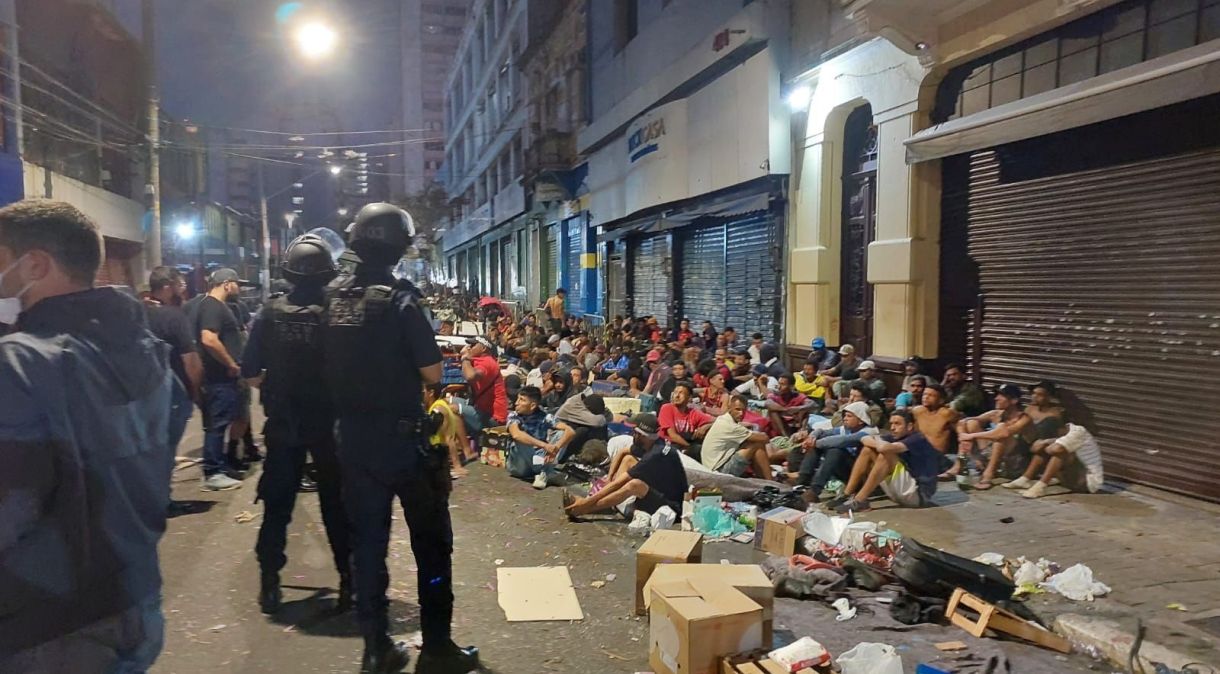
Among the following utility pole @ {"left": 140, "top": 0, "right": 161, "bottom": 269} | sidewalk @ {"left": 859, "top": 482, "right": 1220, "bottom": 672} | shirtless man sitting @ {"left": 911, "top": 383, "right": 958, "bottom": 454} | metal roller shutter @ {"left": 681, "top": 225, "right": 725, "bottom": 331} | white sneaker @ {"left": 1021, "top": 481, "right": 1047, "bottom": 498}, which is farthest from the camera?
utility pole @ {"left": 140, "top": 0, "right": 161, "bottom": 269}

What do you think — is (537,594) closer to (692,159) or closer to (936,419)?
(936,419)

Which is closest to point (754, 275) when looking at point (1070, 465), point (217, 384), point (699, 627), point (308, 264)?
point (1070, 465)

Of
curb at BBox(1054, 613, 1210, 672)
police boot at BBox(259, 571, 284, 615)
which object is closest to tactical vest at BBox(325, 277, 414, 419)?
police boot at BBox(259, 571, 284, 615)

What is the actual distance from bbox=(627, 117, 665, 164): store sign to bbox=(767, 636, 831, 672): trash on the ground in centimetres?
1422

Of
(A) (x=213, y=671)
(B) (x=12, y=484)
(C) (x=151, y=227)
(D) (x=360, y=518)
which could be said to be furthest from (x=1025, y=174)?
(C) (x=151, y=227)

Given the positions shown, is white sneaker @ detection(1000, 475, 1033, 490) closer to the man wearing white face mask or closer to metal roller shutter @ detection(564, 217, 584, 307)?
the man wearing white face mask

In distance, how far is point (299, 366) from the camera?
4.41 metres

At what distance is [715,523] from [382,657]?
3204mm

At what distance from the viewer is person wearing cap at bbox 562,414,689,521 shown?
6480 mm

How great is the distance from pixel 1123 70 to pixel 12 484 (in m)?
8.09

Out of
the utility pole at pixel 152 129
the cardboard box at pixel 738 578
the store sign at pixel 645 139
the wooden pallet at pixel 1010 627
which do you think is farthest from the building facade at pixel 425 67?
the wooden pallet at pixel 1010 627

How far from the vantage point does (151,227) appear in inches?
662

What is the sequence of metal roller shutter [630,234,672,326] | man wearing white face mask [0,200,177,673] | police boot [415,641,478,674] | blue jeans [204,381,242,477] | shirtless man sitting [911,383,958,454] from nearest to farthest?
man wearing white face mask [0,200,177,673] → police boot [415,641,478,674] → blue jeans [204,381,242,477] → shirtless man sitting [911,383,958,454] → metal roller shutter [630,234,672,326]

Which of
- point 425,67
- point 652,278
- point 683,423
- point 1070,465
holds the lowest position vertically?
point 1070,465
